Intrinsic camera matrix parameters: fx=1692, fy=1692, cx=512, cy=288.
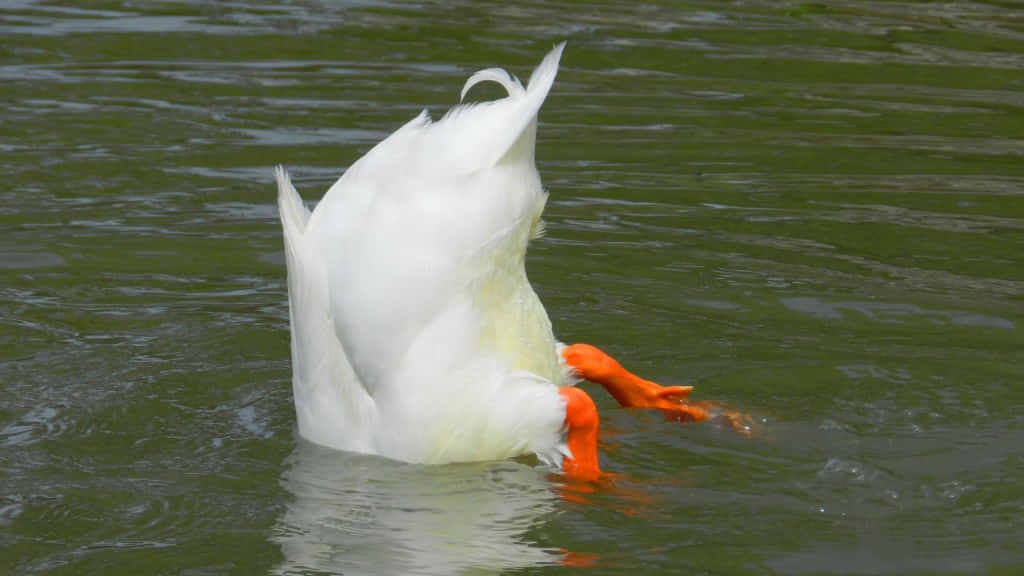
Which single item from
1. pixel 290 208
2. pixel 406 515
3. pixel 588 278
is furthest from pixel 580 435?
pixel 588 278

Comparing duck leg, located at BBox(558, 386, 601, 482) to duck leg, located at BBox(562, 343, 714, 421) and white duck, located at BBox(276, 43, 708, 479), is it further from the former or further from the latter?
duck leg, located at BBox(562, 343, 714, 421)

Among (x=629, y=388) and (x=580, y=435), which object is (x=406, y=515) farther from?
Answer: (x=629, y=388)

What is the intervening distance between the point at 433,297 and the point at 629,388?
30.8 inches

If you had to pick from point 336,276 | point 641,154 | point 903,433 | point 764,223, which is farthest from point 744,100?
point 336,276

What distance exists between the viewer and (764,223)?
229 inches

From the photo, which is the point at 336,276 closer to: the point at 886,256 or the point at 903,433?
the point at 903,433

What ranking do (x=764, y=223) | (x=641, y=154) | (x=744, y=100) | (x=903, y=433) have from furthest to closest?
(x=744, y=100) → (x=641, y=154) → (x=764, y=223) → (x=903, y=433)

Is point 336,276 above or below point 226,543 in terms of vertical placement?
above

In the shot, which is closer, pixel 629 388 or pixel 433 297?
pixel 433 297

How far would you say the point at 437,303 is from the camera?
359 centimetres

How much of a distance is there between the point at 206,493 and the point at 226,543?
240 mm

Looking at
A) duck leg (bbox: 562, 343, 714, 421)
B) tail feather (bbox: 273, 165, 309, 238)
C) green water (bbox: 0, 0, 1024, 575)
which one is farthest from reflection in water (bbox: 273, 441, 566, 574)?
tail feather (bbox: 273, 165, 309, 238)

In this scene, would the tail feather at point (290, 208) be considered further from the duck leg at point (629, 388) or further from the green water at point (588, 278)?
the duck leg at point (629, 388)

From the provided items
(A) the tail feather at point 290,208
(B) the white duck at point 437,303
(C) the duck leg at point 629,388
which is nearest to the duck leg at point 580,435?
(B) the white duck at point 437,303
